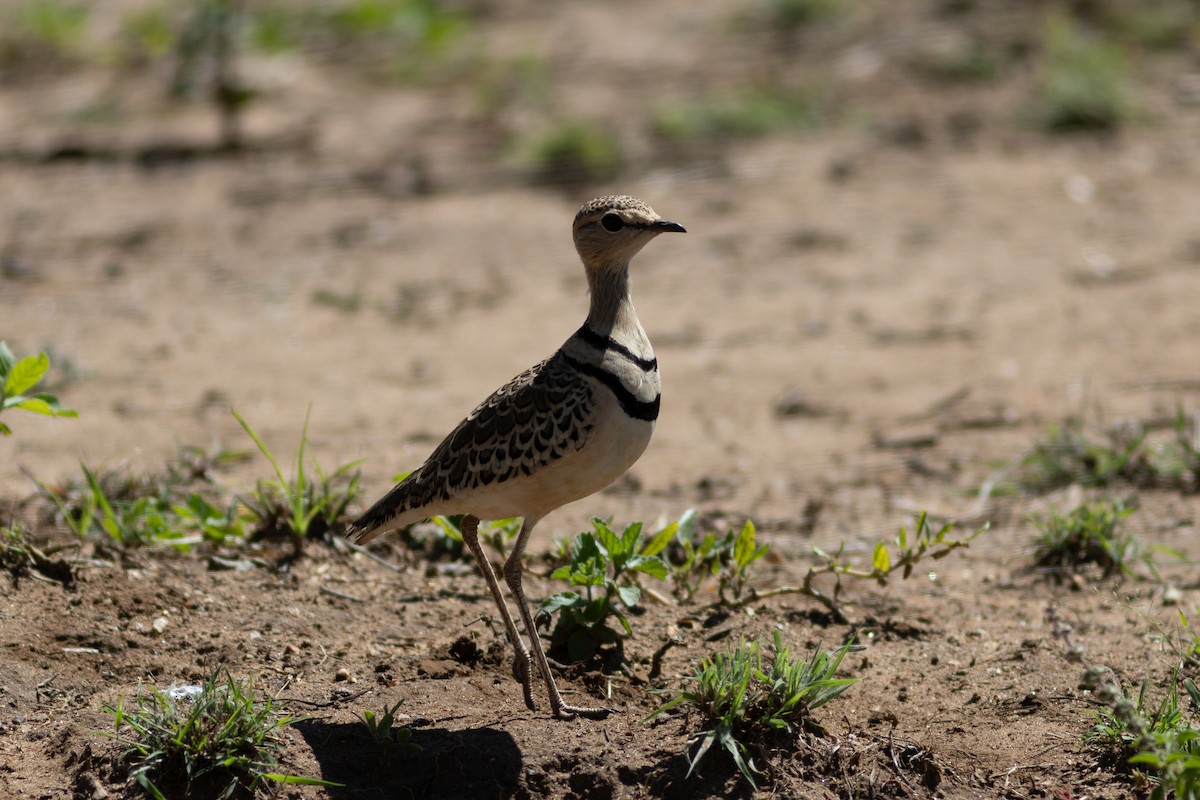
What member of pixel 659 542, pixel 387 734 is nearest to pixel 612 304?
pixel 659 542

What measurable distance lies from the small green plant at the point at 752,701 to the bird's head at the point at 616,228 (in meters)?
1.34

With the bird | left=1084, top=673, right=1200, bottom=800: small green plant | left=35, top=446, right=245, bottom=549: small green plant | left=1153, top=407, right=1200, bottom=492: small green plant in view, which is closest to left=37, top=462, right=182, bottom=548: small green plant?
left=35, top=446, right=245, bottom=549: small green plant

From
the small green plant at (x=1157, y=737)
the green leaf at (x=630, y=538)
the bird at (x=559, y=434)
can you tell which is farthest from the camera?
the green leaf at (x=630, y=538)

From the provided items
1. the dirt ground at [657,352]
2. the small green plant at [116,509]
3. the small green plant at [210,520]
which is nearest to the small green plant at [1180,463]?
the dirt ground at [657,352]

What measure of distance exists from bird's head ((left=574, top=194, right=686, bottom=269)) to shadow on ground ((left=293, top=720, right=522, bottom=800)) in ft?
5.14

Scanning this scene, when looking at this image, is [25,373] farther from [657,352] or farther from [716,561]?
[657,352]

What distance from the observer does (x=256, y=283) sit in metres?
8.77

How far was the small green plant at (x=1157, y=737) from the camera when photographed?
3.42 metres

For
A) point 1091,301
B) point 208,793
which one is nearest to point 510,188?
point 1091,301

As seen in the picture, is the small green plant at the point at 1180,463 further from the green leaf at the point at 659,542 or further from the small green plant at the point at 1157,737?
the green leaf at the point at 659,542

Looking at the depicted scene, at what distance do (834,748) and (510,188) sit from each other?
21.5ft

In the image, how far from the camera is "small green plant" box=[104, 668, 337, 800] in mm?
3754

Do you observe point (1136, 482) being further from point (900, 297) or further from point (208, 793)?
point (208, 793)

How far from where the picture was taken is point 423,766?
3.95m
